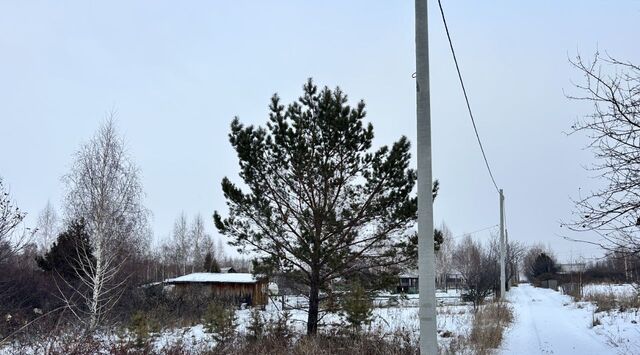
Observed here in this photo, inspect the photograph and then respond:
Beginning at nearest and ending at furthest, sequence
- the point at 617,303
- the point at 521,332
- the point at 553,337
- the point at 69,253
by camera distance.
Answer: the point at 553,337 → the point at 521,332 → the point at 617,303 → the point at 69,253

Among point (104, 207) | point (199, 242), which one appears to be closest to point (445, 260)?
point (199, 242)

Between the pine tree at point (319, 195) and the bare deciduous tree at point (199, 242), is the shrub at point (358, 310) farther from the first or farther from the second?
the bare deciduous tree at point (199, 242)

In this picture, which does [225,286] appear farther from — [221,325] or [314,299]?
[221,325]

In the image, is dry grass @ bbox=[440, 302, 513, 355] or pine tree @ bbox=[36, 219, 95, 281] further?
pine tree @ bbox=[36, 219, 95, 281]

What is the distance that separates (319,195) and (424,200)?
22.9 feet

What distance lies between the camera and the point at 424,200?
5484 millimetres

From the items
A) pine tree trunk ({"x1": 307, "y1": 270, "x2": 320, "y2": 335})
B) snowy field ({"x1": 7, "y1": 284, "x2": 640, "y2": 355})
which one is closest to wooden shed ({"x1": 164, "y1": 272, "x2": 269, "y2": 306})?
snowy field ({"x1": 7, "y1": 284, "x2": 640, "y2": 355})

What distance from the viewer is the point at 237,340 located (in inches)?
434

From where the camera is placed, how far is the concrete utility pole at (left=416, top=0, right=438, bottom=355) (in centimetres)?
530

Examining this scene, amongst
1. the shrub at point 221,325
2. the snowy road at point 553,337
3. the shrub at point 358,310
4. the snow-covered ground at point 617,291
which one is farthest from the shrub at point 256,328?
the snow-covered ground at point 617,291

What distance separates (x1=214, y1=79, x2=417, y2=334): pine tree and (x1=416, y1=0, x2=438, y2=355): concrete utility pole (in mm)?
6402

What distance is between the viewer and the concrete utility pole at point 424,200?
5301 millimetres

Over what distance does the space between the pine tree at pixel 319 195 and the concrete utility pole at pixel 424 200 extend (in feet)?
21.0

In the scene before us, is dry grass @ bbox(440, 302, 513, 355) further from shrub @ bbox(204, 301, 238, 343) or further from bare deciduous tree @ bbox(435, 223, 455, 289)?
bare deciduous tree @ bbox(435, 223, 455, 289)
